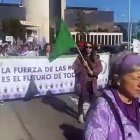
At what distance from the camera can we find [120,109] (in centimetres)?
291

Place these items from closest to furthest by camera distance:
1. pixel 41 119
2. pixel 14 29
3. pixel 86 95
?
1. pixel 41 119
2. pixel 86 95
3. pixel 14 29

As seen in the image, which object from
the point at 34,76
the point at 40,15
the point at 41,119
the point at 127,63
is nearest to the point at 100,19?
the point at 40,15

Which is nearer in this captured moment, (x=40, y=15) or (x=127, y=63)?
(x=127, y=63)

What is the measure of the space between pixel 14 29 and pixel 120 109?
85.2m

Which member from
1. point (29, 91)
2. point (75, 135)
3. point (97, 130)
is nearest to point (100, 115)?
point (97, 130)

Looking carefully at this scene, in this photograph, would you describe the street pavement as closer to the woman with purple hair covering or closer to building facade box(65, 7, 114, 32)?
the woman with purple hair covering

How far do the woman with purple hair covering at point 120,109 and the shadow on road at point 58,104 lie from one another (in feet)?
27.1

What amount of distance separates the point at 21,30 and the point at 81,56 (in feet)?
255

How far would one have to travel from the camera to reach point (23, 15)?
104438mm

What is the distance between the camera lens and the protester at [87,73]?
431 inches

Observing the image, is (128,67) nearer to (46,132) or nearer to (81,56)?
(46,132)

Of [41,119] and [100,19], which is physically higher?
[41,119]

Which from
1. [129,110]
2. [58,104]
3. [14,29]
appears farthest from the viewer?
[14,29]

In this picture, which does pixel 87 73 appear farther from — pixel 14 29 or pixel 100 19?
pixel 100 19
